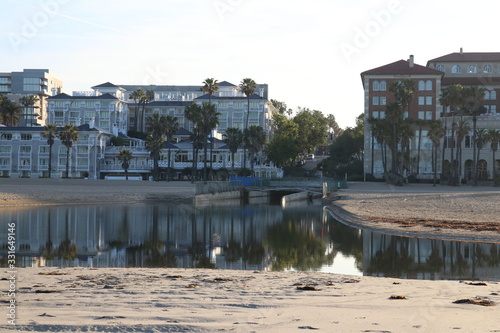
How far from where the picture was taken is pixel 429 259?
1016 inches

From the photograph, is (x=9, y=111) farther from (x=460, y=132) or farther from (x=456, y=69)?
(x=456, y=69)

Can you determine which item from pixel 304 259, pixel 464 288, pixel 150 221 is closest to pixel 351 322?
pixel 464 288

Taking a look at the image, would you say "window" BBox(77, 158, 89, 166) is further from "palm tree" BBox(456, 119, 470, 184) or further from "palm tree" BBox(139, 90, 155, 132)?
"palm tree" BBox(456, 119, 470, 184)

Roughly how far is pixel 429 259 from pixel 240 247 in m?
10.8

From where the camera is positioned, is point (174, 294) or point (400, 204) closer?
point (174, 294)

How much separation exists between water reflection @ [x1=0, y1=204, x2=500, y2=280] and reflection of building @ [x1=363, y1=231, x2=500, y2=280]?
34 mm

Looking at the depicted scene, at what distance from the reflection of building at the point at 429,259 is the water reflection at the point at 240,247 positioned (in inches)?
1.3

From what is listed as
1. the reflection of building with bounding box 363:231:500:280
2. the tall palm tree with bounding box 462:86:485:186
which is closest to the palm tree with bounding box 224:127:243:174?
the tall palm tree with bounding box 462:86:485:186

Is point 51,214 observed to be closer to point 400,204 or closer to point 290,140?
point 400,204

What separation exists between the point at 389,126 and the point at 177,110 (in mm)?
58007

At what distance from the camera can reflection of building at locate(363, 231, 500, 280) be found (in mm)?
21859

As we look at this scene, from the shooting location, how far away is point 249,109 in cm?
13475

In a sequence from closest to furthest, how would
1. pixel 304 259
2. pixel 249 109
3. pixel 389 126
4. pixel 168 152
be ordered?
pixel 304 259 → pixel 389 126 → pixel 168 152 → pixel 249 109

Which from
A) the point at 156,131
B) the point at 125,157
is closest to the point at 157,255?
the point at 156,131
